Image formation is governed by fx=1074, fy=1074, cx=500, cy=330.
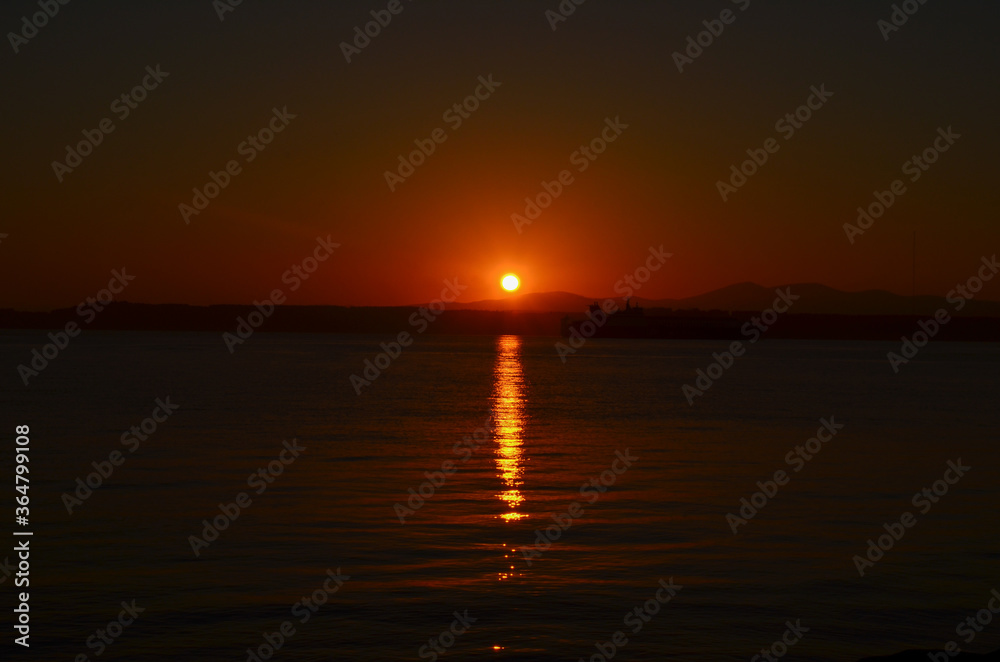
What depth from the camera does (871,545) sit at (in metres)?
15.4

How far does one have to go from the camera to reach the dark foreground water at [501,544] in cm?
1077

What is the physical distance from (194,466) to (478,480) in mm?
6525

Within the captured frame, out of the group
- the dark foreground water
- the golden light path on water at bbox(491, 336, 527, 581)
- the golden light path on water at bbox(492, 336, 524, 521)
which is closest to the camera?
the dark foreground water

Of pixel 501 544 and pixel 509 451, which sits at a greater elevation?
pixel 509 451

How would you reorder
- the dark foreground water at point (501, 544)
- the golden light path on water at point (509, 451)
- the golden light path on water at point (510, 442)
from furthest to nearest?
1. the golden light path on water at point (510, 442)
2. the golden light path on water at point (509, 451)
3. the dark foreground water at point (501, 544)

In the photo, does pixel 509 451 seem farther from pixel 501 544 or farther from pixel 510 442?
pixel 501 544

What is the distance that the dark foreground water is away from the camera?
10.8 meters

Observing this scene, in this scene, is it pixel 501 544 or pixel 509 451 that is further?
pixel 509 451

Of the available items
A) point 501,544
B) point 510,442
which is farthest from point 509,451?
point 501,544

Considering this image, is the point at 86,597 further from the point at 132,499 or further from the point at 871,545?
the point at 871,545

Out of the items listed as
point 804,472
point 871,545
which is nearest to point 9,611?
point 871,545

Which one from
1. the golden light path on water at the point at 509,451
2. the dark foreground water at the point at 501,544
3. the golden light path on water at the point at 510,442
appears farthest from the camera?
the golden light path on water at the point at 510,442

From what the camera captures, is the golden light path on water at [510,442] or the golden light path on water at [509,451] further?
the golden light path on water at [510,442]

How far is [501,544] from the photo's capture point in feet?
48.6
